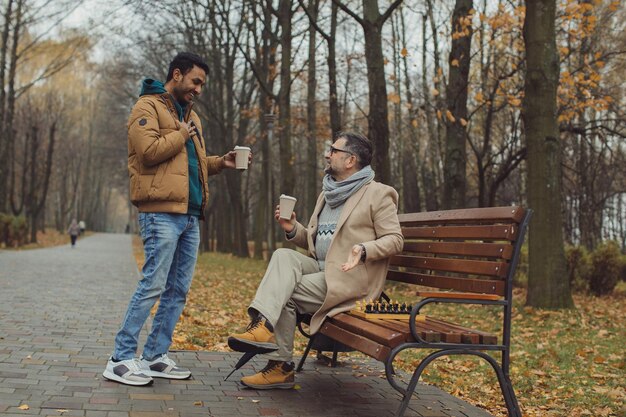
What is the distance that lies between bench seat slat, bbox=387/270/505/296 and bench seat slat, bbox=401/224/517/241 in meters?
0.26

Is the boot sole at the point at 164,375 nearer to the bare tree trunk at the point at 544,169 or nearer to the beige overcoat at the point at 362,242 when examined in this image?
the beige overcoat at the point at 362,242

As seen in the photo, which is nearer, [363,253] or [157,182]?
[363,253]

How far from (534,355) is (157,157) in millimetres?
4298

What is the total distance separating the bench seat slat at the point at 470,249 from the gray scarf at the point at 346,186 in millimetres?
646

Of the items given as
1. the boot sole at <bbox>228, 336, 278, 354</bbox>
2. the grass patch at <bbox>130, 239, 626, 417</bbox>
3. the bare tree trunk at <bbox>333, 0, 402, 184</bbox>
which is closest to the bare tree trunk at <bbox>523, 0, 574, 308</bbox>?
the grass patch at <bbox>130, 239, 626, 417</bbox>

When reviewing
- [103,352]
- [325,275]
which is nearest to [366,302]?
[325,275]

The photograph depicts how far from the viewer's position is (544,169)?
10117 mm

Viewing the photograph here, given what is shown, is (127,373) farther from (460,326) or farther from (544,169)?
(544,169)

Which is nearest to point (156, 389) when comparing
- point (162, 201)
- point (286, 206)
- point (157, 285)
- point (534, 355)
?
point (157, 285)

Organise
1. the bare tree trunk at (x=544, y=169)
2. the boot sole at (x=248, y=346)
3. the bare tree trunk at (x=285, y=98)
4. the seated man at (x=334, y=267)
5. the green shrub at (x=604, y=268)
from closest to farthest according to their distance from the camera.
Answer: the boot sole at (x=248, y=346) → the seated man at (x=334, y=267) → the bare tree trunk at (x=544, y=169) → the green shrub at (x=604, y=268) → the bare tree trunk at (x=285, y=98)

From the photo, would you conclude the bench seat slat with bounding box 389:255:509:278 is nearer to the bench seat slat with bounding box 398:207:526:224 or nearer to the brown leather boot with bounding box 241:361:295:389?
the bench seat slat with bounding box 398:207:526:224

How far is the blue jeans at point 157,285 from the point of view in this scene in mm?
4668

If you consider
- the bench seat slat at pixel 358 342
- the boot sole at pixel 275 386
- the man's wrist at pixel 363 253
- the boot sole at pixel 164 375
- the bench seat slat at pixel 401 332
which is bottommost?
the boot sole at pixel 275 386

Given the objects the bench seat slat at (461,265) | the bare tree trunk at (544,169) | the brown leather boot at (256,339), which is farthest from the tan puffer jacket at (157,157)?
the bare tree trunk at (544,169)
